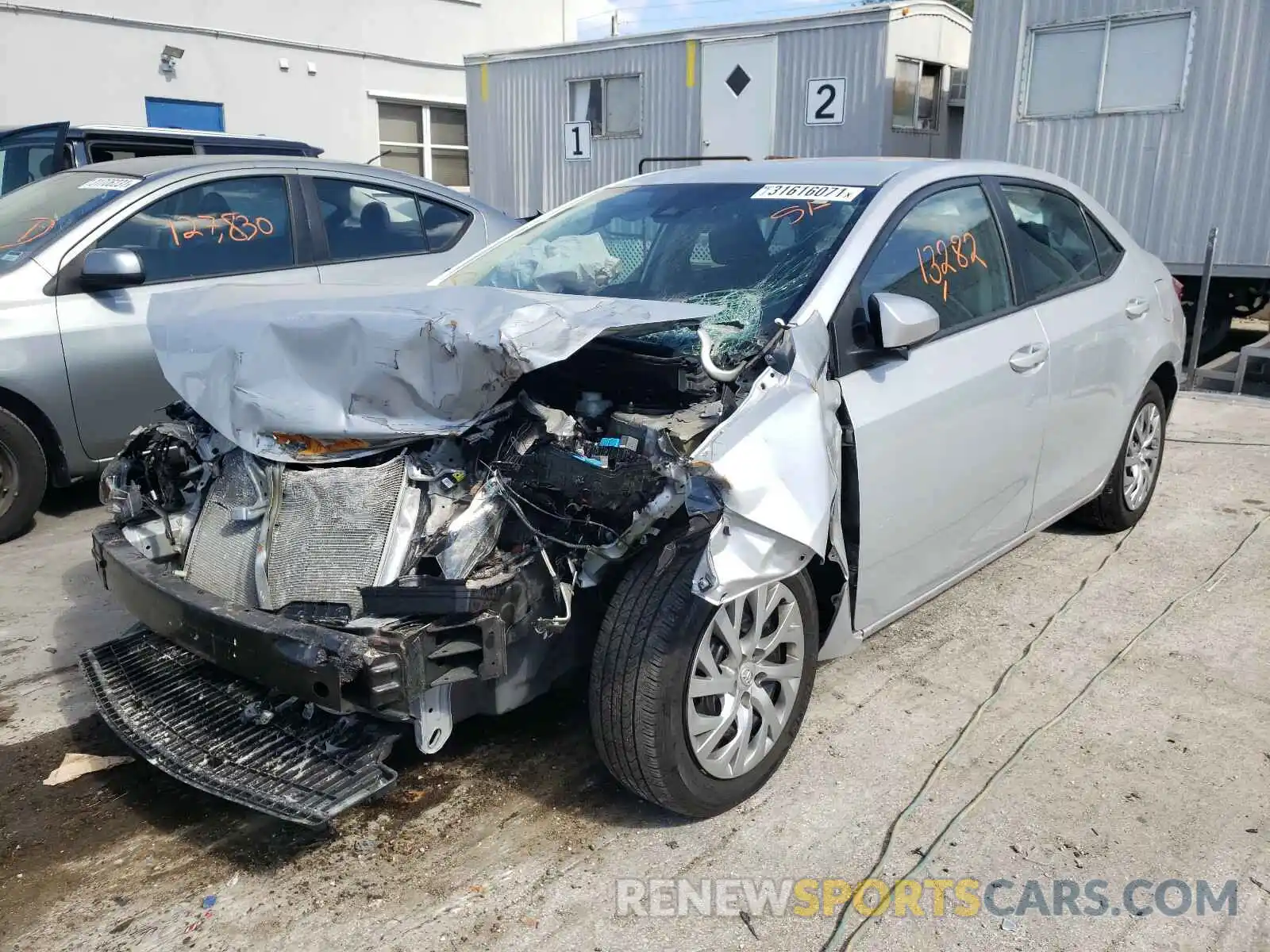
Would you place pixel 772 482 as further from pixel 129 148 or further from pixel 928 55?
pixel 928 55

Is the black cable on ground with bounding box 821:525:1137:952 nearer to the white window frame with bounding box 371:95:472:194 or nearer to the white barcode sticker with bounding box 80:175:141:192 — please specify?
the white barcode sticker with bounding box 80:175:141:192

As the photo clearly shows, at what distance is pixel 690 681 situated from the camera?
273cm

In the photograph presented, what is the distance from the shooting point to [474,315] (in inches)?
114

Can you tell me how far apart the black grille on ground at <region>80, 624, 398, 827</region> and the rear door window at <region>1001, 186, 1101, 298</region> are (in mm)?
2948

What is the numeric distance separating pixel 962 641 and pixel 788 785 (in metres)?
1.28

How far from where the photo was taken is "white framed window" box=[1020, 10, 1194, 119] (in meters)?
9.29

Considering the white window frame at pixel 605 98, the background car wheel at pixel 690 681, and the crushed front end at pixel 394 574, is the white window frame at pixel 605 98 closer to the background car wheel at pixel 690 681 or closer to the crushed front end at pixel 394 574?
the crushed front end at pixel 394 574

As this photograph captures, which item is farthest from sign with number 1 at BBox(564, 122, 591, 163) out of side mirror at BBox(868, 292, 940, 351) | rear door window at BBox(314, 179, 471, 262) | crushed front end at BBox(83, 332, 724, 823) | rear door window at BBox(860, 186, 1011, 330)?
crushed front end at BBox(83, 332, 724, 823)

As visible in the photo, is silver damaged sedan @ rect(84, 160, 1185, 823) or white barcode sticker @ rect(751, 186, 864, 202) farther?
white barcode sticker @ rect(751, 186, 864, 202)

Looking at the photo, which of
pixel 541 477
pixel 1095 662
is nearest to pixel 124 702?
pixel 541 477

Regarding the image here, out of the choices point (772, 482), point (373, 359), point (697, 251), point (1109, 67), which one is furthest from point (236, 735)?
point (1109, 67)

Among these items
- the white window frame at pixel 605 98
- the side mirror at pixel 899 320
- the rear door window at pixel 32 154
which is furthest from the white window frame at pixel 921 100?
the side mirror at pixel 899 320

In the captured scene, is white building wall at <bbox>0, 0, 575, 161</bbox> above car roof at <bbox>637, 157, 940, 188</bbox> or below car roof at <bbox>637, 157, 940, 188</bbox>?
above

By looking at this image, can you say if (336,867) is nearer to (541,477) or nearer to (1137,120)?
(541,477)
